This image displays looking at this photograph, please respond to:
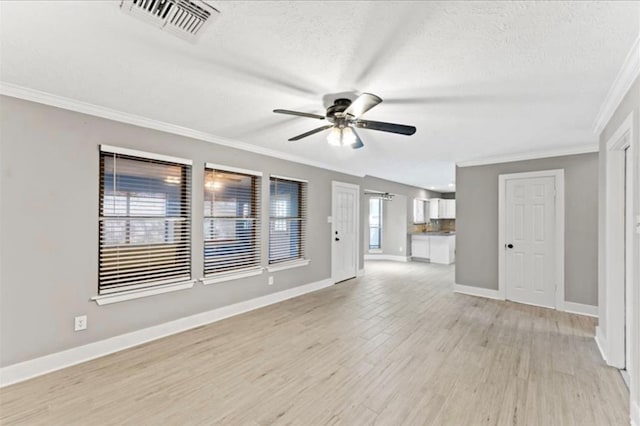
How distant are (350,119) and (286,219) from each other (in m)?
2.76

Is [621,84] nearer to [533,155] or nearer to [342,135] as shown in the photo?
[342,135]

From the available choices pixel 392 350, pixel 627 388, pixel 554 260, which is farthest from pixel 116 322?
pixel 554 260

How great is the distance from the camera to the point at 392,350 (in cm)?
303

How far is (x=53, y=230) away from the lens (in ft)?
8.57

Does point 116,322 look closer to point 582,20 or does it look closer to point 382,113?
point 382,113

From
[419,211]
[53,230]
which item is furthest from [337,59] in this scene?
[419,211]

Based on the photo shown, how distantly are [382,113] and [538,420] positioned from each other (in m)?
2.73

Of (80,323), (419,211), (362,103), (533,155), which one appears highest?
(533,155)

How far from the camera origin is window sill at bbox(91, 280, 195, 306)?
2.86m

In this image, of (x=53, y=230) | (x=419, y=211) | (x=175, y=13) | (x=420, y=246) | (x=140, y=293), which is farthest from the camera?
(x=419, y=211)

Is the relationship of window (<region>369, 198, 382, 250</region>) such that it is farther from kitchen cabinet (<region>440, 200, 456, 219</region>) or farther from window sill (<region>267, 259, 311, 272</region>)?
window sill (<region>267, 259, 311, 272</region>)

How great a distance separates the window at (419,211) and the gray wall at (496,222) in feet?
13.0

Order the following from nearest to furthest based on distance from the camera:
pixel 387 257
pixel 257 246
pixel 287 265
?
pixel 257 246, pixel 287 265, pixel 387 257

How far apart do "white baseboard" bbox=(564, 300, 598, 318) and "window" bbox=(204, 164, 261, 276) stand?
4.67 m
